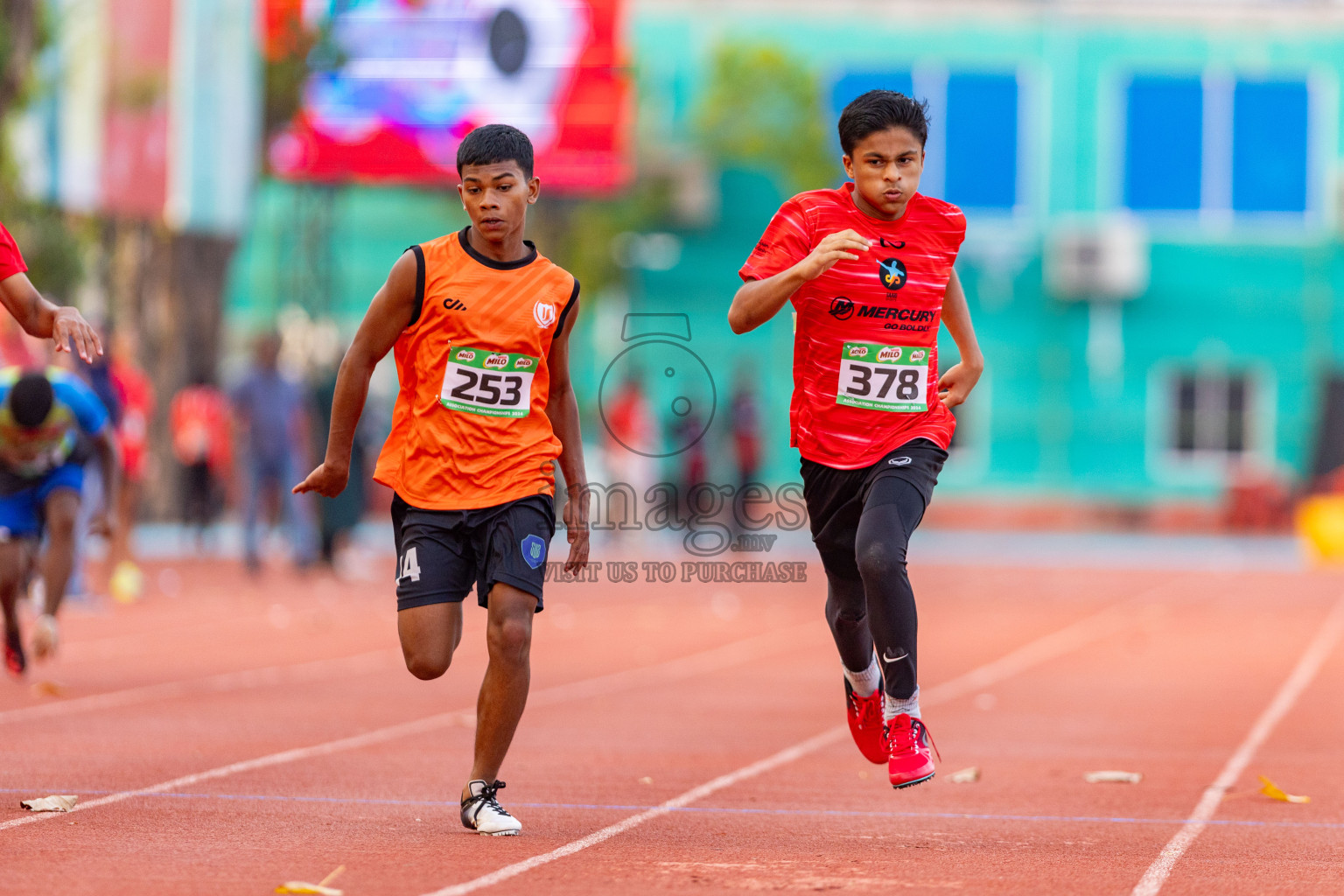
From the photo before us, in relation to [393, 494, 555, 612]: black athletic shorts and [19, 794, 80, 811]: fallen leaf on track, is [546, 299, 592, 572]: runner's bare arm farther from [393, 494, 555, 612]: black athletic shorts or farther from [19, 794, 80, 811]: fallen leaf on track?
[19, 794, 80, 811]: fallen leaf on track

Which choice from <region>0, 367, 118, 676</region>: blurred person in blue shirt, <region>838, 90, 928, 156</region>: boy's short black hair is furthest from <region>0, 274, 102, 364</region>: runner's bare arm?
<region>0, 367, 118, 676</region>: blurred person in blue shirt

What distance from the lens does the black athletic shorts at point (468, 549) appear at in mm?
6215

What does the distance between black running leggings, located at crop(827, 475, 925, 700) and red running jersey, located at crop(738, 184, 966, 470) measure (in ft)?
0.54

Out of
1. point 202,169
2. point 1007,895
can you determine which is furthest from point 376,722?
point 202,169

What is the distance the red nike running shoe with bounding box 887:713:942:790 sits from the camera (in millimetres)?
6465

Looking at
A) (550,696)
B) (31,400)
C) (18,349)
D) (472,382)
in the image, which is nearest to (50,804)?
(472,382)

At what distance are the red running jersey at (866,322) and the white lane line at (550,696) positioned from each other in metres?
2.46

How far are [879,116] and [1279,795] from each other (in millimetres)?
2748

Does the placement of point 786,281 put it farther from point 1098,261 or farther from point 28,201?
point 1098,261

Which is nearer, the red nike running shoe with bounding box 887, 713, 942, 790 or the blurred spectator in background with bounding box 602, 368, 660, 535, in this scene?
the red nike running shoe with bounding box 887, 713, 942, 790

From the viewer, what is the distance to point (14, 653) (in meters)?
9.03

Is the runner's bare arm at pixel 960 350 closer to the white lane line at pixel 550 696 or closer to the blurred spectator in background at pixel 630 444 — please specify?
the white lane line at pixel 550 696

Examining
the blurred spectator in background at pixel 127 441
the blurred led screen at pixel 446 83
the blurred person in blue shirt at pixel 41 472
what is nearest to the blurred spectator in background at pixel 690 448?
the blurred led screen at pixel 446 83

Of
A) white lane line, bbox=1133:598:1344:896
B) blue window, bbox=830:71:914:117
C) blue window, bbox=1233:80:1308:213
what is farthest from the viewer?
blue window, bbox=830:71:914:117
